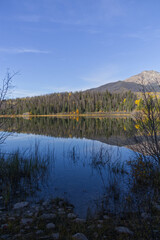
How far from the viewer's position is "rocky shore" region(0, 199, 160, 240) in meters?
3.28

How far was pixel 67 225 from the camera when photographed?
381cm

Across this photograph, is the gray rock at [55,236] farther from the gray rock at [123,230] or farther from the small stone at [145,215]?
the small stone at [145,215]

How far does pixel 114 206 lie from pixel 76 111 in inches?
4013

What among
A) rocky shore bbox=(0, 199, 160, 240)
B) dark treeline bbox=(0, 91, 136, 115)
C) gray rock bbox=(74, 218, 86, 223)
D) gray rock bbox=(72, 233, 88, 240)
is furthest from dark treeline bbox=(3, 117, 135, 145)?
dark treeline bbox=(0, 91, 136, 115)

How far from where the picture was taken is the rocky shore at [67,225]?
328 centimetres

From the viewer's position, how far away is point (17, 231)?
11.5 feet

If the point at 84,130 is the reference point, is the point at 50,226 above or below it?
below

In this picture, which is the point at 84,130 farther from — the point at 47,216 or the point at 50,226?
the point at 50,226

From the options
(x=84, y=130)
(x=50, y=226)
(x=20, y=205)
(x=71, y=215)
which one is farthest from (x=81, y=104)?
(x=50, y=226)

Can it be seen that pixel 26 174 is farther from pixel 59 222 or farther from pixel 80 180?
pixel 59 222

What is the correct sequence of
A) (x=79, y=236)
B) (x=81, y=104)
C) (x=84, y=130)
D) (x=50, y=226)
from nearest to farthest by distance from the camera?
(x=79, y=236), (x=50, y=226), (x=84, y=130), (x=81, y=104)

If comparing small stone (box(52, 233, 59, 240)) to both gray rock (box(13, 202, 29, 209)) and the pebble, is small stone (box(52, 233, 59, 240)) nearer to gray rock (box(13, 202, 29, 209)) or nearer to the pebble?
the pebble

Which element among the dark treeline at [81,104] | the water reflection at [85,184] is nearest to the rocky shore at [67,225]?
the water reflection at [85,184]

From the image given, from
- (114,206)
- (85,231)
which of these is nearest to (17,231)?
(85,231)
